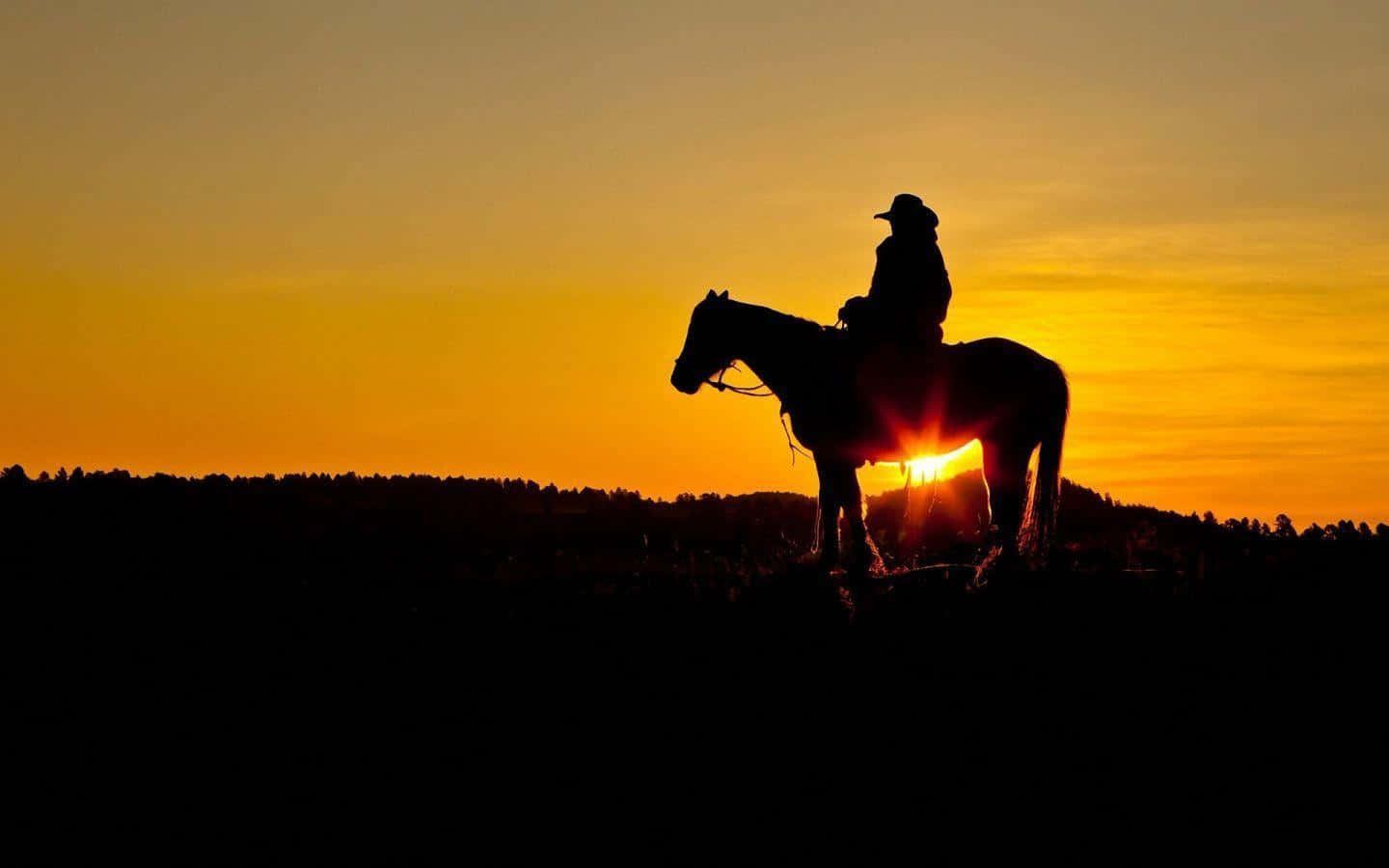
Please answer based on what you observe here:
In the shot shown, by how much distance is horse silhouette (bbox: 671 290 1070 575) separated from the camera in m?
18.1

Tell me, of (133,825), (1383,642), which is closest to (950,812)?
(1383,642)

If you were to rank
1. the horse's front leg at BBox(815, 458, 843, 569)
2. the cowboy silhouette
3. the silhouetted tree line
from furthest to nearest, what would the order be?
1. the silhouetted tree line
2. the horse's front leg at BBox(815, 458, 843, 569)
3. the cowboy silhouette

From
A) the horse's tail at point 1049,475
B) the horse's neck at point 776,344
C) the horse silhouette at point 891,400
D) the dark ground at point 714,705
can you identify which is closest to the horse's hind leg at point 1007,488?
the horse silhouette at point 891,400

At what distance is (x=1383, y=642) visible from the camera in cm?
1432

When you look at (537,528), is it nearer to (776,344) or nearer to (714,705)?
(776,344)

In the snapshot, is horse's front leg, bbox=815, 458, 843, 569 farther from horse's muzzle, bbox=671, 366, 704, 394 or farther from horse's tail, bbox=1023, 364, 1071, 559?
horse's tail, bbox=1023, 364, 1071, 559

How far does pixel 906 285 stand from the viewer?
1778 cm

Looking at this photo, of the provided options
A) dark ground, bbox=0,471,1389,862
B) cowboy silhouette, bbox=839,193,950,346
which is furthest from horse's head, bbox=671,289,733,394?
dark ground, bbox=0,471,1389,862

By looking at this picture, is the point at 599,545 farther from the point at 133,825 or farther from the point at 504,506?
the point at 133,825

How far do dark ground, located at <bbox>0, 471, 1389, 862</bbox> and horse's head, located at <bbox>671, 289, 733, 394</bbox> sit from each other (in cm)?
228

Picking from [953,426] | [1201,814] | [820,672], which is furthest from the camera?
[953,426]

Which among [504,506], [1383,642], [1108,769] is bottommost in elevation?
[1108,769]

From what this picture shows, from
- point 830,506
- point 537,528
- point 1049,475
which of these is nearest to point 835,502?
point 830,506

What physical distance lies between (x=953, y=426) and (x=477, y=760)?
7338 millimetres
